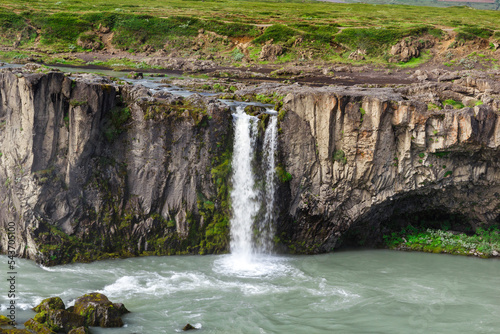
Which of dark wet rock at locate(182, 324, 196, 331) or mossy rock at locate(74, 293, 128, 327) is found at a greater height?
mossy rock at locate(74, 293, 128, 327)

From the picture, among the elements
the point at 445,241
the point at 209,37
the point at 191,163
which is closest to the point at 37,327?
the point at 191,163

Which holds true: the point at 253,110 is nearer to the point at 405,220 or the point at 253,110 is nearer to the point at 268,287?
the point at 268,287

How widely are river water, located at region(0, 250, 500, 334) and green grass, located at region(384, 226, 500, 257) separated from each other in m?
0.91

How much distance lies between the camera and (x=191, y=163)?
1043 inches

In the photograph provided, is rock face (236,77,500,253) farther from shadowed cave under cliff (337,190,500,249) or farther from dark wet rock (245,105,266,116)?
dark wet rock (245,105,266,116)

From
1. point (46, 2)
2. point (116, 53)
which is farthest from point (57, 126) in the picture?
point (46, 2)

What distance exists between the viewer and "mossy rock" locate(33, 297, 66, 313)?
18.2 metres

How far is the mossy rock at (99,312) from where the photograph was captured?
18.2m

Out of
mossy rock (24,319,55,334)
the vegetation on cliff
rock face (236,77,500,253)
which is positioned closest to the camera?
mossy rock (24,319,55,334)

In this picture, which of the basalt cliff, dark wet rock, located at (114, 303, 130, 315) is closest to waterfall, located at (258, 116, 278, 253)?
the basalt cliff

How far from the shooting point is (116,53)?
220ft

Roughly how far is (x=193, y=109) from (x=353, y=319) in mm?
13765

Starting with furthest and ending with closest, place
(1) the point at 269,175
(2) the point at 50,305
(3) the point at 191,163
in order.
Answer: (1) the point at 269,175 < (3) the point at 191,163 < (2) the point at 50,305

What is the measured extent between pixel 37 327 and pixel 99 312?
230 cm
